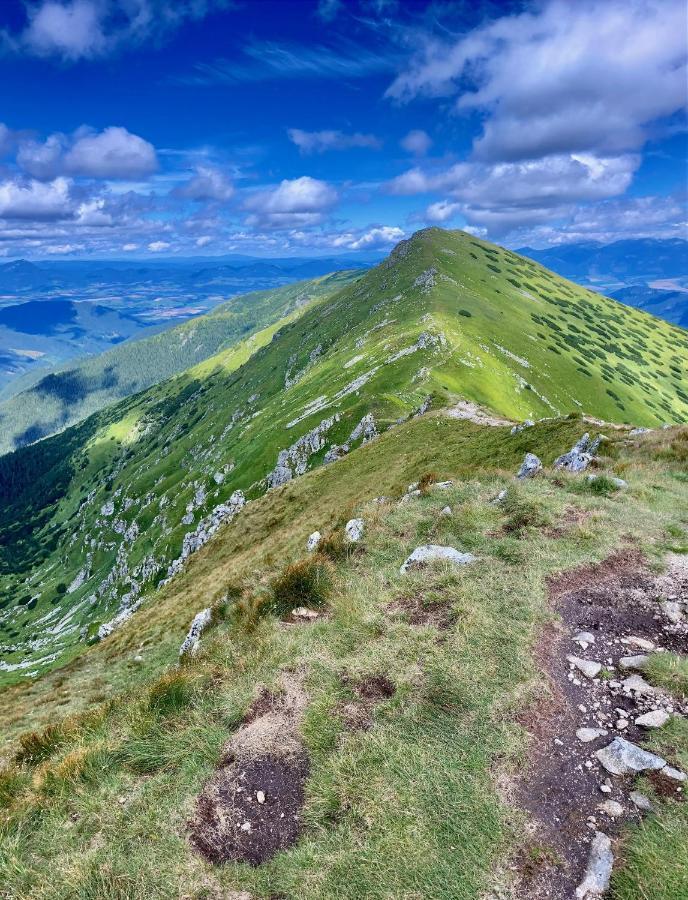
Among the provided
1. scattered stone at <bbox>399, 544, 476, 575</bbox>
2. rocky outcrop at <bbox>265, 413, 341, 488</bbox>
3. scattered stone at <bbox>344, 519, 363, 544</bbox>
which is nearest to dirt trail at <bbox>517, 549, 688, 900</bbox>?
scattered stone at <bbox>399, 544, 476, 575</bbox>

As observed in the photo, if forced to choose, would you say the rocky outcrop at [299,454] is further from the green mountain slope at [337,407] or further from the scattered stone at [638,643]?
the scattered stone at [638,643]

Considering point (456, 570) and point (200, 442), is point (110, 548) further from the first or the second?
point (456, 570)

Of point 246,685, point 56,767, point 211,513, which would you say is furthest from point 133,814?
point 211,513

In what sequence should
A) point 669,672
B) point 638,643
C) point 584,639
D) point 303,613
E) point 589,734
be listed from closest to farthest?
point 589,734 → point 669,672 → point 638,643 → point 584,639 → point 303,613

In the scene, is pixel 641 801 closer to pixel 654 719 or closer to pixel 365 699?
pixel 654 719

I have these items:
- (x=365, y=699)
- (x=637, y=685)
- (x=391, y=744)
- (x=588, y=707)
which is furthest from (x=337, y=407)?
(x=391, y=744)

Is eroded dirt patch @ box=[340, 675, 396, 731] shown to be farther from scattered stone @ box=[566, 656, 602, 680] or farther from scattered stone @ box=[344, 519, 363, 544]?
scattered stone @ box=[344, 519, 363, 544]
